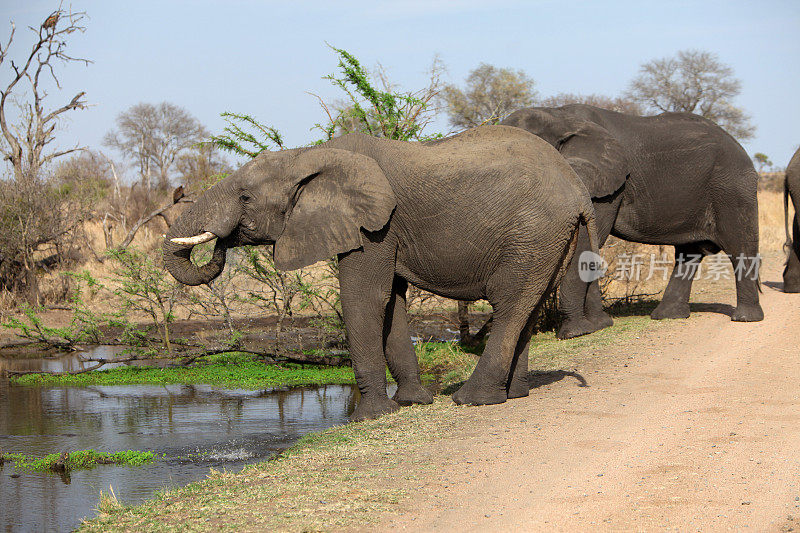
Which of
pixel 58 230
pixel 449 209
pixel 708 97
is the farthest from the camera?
pixel 708 97

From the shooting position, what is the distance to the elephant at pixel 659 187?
11.9 meters

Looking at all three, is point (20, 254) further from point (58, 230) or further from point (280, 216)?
point (280, 216)

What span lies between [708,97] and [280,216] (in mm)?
43768

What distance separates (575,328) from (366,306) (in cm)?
480

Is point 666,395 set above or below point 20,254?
below

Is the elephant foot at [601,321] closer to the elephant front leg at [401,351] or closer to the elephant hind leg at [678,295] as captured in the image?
the elephant hind leg at [678,295]

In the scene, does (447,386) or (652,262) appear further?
(652,262)

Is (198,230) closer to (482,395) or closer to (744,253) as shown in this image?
(482,395)

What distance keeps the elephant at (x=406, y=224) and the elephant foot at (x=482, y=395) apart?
11 millimetres

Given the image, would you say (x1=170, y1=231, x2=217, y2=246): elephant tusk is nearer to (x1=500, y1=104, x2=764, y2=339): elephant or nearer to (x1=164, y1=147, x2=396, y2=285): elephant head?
(x1=164, y1=147, x2=396, y2=285): elephant head

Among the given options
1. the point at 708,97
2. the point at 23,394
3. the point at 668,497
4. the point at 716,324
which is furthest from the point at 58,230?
the point at 708,97

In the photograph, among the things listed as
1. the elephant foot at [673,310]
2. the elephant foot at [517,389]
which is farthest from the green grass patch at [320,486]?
the elephant foot at [673,310]

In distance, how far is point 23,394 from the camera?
11.1m

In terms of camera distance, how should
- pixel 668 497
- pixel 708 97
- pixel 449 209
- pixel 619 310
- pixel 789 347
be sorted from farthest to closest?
pixel 708 97 < pixel 619 310 < pixel 789 347 < pixel 449 209 < pixel 668 497
